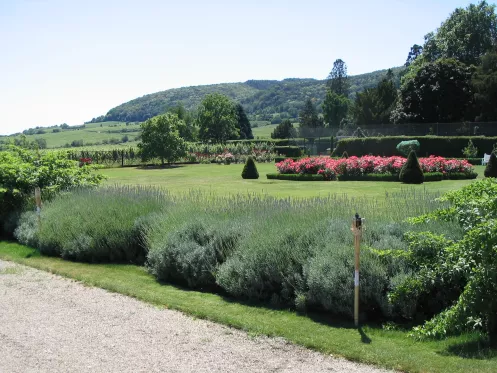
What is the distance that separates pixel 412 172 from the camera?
21812 mm

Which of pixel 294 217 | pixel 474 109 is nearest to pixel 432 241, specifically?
pixel 294 217

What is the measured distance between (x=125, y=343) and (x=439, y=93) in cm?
4890

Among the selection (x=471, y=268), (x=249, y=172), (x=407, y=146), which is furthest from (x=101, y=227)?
(x=407, y=146)

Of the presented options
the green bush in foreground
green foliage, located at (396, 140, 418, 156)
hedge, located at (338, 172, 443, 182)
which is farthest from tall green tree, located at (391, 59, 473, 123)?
the green bush in foreground

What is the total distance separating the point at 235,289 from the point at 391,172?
18549 millimetres

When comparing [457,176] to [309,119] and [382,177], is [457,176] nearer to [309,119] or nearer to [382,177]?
[382,177]

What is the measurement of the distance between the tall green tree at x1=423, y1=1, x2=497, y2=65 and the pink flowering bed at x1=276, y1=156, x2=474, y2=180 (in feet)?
127

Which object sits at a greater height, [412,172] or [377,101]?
[377,101]

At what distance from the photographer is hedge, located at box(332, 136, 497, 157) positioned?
34938mm

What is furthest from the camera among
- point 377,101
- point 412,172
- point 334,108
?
point 334,108

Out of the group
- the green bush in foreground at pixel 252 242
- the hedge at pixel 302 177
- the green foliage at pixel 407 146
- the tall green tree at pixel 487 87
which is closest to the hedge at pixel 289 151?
the green foliage at pixel 407 146

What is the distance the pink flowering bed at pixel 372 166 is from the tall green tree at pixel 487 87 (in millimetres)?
23573

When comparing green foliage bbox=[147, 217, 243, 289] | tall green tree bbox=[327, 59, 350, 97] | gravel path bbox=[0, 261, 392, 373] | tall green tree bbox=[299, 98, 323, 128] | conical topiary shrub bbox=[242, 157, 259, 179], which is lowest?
conical topiary shrub bbox=[242, 157, 259, 179]

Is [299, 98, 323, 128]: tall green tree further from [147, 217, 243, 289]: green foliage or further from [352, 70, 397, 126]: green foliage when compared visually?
[147, 217, 243, 289]: green foliage
